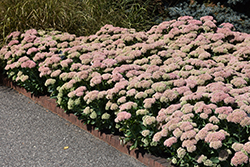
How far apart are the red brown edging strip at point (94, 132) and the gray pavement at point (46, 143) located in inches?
2.5

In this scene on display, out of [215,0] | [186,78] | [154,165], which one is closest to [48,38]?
[186,78]

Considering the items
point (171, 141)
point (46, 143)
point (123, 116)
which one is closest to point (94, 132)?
point (46, 143)

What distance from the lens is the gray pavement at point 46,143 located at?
13.1 ft

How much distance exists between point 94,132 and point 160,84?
127cm

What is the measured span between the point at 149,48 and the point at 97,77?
1277 mm

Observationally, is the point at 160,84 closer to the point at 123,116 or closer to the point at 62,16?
the point at 123,116

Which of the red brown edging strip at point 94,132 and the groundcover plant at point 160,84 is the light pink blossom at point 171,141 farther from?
the red brown edging strip at point 94,132

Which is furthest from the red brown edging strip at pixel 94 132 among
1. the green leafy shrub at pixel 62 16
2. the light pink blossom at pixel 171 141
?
the green leafy shrub at pixel 62 16

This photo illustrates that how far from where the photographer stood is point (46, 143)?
4.46 meters

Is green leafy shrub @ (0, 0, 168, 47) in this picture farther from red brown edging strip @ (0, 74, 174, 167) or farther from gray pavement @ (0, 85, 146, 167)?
gray pavement @ (0, 85, 146, 167)

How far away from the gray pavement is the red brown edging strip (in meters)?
0.06

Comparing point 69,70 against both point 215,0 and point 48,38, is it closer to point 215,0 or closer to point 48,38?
point 48,38

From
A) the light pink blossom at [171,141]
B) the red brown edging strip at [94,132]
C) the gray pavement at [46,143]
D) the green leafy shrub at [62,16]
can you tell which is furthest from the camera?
the green leafy shrub at [62,16]

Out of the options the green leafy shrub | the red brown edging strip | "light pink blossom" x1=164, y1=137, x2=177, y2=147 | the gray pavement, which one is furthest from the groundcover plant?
the green leafy shrub
